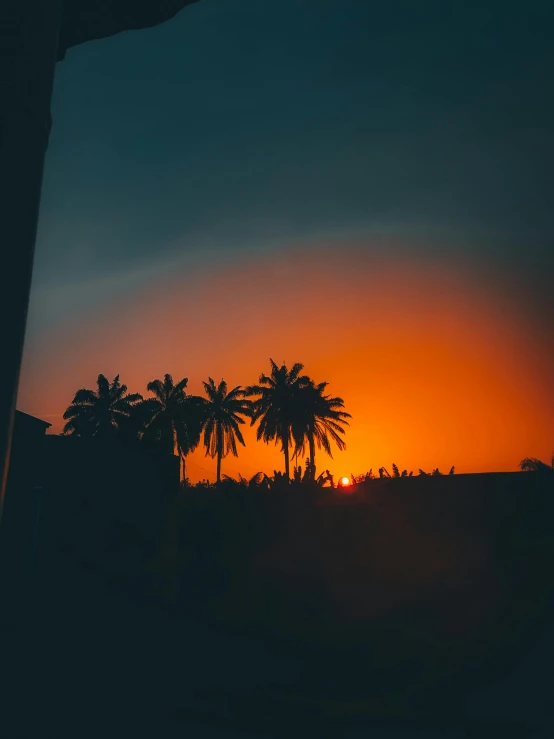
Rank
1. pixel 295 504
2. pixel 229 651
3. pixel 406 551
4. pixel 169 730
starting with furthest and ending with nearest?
pixel 295 504 → pixel 406 551 → pixel 229 651 → pixel 169 730

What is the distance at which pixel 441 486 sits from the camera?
17078 mm

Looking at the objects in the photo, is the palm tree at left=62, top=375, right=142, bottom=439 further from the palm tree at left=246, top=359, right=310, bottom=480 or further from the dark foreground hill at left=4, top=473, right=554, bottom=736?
the dark foreground hill at left=4, top=473, right=554, bottom=736

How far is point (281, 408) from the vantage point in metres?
35.8

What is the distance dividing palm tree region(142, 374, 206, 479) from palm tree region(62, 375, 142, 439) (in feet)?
7.12

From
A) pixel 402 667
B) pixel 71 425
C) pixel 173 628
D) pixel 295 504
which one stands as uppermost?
pixel 71 425

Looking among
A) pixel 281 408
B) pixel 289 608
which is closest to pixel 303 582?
pixel 289 608

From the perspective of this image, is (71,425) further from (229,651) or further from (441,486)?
(229,651)

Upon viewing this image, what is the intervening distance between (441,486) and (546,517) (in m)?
3.10

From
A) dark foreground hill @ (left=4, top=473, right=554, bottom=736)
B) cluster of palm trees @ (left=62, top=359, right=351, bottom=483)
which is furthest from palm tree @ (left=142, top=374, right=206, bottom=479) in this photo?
dark foreground hill @ (left=4, top=473, right=554, bottom=736)

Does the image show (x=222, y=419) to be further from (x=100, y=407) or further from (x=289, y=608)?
(x=289, y=608)

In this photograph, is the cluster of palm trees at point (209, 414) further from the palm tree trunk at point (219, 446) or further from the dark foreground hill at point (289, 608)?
the dark foreground hill at point (289, 608)

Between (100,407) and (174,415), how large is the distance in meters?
6.85

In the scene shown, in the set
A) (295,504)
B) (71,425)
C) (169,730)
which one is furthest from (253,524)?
(71,425)

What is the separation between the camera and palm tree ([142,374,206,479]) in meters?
39.5
